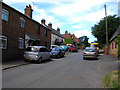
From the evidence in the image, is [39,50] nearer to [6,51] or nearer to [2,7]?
[6,51]

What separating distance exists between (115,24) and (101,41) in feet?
17.4

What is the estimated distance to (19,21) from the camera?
51.1ft

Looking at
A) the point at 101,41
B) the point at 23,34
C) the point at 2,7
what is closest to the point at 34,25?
the point at 23,34

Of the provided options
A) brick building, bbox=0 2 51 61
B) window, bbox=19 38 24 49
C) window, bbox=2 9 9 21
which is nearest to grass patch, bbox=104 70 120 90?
brick building, bbox=0 2 51 61

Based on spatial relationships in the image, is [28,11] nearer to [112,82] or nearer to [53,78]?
[53,78]

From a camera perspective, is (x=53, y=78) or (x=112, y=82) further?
(x=53, y=78)

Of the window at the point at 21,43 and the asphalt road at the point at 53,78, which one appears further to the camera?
the window at the point at 21,43

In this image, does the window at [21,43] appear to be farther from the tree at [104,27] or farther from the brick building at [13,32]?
the tree at [104,27]

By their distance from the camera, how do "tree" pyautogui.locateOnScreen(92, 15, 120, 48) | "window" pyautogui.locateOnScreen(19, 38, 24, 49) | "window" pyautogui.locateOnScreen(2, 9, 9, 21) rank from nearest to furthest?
"window" pyautogui.locateOnScreen(2, 9, 9, 21) → "window" pyautogui.locateOnScreen(19, 38, 24, 49) → "tree" pyautogui.locateOnScreen(92, 15, 120, 48)

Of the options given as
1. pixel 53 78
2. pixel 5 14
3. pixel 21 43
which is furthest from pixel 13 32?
pixel 53 78

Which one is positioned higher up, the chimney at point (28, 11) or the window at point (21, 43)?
the chimney at point (28, 11)

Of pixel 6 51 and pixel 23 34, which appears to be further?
pixel 23 34

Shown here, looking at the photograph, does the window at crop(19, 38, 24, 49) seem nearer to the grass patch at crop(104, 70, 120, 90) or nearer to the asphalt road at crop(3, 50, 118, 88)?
the asphalt road at crop(3, 50, 118, 88)

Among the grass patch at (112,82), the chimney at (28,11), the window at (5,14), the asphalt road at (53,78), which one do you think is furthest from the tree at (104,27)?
the grass patch at (112,82)
